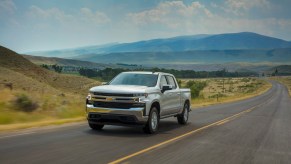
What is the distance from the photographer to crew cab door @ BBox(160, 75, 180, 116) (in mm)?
14671

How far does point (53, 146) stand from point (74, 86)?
79929 mm

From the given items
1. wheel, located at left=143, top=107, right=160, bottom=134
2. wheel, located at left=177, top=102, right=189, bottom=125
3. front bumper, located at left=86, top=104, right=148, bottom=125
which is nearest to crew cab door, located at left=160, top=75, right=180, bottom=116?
wheel, located at left=143, top=107, right=160, bottom=134

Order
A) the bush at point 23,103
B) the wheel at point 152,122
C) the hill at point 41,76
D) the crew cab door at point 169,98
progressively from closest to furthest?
the wheel at point 152,122 < the crew cab door at point 169,98 < the bush at point 23,103 < the hill at point 41,76

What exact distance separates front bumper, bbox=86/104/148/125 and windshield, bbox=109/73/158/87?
164 centimetres

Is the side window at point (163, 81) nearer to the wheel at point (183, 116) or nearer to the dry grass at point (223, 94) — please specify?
the wheel at point (183, 116)

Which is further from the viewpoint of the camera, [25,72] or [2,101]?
[25,72]

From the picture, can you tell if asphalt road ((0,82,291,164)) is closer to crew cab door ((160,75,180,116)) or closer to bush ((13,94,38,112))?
crew cab door ((160,75,180,116))

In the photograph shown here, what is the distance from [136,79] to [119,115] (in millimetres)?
2196

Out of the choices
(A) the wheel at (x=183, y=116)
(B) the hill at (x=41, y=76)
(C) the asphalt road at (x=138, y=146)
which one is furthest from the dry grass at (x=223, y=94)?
(B) the hill at (x=41, y=76)

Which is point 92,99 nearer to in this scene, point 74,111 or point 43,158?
point 43,158

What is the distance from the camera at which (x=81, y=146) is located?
10.5 metres

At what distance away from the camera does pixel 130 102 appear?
12.8 metres

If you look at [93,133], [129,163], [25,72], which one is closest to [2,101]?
[93,133]

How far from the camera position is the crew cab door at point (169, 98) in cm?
1467
